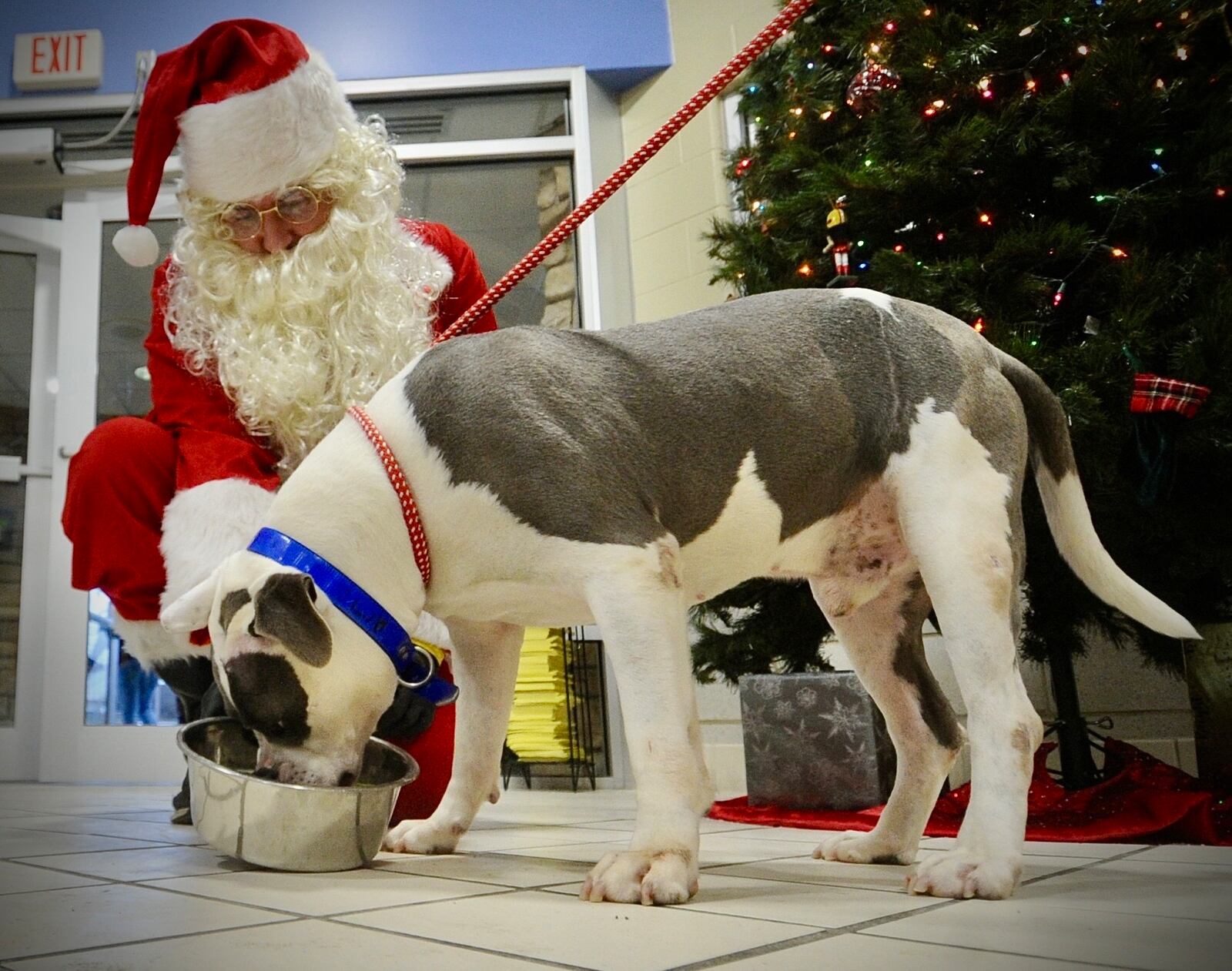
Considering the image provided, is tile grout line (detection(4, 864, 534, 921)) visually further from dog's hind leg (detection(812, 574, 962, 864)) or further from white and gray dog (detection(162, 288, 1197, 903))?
dog's hind leg (detection(812, 574, 962, 864))

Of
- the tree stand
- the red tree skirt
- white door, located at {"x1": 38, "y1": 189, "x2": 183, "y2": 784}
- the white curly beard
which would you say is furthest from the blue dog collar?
white door, located at {"x1": 38, "y1": 189, "x2": 183, "y2": 784}

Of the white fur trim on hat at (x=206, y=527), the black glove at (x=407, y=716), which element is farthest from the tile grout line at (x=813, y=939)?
the white fur trim on hat at (x=206, y=527)

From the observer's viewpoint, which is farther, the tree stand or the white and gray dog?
the tree stand

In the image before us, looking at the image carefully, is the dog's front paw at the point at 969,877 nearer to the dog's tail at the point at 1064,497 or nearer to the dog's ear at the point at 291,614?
the dog's tail at the point at 1064,497

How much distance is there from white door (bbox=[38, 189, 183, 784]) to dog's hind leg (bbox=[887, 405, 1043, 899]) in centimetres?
341

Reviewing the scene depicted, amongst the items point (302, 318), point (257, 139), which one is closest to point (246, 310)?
point (302, 318)

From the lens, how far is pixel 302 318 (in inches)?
91.0

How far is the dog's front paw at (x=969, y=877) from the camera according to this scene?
1.25 m

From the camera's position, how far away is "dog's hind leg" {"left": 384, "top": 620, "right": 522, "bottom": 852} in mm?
1702

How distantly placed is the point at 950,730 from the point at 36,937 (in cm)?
125

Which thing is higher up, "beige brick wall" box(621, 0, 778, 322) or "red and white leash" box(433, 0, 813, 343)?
"beige brick wall" box(621, 0, 778, 322)

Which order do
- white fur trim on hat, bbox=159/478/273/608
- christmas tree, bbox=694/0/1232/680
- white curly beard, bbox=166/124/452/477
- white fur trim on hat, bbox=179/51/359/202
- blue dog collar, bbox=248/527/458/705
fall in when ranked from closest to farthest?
blue dog collar, bbox=248/527/458/705
white fur trim on hat, bbox=159/478/273/608
christmas tree, bbox=694/0/1232/680
white curly beard, bbox=166/124/452/477
white fur trim on hat, bbox=179/51/359/202

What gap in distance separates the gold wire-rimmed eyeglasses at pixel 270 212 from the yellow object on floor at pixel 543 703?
5.69ft

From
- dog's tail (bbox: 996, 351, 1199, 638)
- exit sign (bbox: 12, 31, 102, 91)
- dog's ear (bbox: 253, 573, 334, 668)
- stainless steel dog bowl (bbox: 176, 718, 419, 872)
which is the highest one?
exit sign (bbox: 12, 31, 102, 91)
